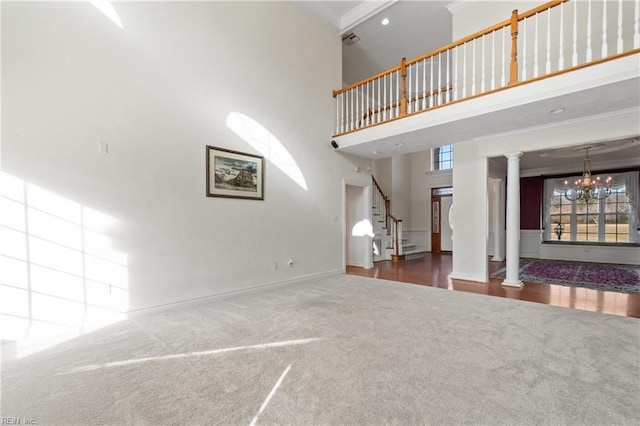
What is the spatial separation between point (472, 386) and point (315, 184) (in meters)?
4.24

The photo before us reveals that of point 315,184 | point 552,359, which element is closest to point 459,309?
point 552,359

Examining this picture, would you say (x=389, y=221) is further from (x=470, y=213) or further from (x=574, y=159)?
(x=574, y=159)

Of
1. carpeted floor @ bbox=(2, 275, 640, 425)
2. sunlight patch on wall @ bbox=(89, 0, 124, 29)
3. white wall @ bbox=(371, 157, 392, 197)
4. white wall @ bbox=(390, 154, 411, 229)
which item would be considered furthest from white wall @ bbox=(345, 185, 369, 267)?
sunlight patch on wall @ bbox=(89, 0, 124, 29)

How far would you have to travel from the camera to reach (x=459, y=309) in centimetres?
351

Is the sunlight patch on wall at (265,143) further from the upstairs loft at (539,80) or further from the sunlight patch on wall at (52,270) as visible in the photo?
the sunlight patch on wall at (52,270)

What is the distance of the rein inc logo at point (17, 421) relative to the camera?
1.58m

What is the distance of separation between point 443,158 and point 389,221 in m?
4.18

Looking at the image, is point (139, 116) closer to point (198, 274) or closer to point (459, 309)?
point (198, 274)

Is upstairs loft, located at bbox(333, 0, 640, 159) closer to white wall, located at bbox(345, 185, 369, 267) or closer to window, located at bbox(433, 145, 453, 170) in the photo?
white wall, located at bbox(345, 185, 369, 267)

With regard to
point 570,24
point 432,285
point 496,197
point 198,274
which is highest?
point 570,24

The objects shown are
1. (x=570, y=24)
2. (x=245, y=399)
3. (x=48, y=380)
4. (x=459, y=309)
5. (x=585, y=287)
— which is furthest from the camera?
(x=585, y=287)

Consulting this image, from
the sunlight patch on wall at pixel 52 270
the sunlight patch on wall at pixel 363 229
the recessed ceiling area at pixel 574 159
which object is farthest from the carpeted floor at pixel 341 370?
the recessed ceiling area at pixel 574 159

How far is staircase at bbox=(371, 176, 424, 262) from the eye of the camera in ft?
26.2

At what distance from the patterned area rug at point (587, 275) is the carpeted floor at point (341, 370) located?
2.22 metres
